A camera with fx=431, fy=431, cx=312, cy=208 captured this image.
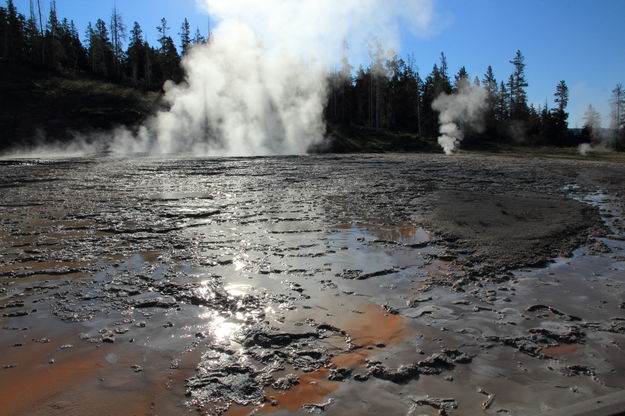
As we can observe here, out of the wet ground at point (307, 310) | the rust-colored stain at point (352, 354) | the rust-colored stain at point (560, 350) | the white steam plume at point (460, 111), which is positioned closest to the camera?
the rust-colored stain at point (352, 354)

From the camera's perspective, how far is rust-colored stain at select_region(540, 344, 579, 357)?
3443 millimetres

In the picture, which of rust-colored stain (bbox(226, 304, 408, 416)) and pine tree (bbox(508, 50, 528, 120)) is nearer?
rust-colored stain (bbox(226, 304, 408, 416))

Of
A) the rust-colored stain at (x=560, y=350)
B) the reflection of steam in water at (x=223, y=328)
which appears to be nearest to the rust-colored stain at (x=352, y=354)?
the reflection of steam in water at (x=223, y=328)

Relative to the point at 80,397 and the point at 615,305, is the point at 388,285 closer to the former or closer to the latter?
the point at 615,305

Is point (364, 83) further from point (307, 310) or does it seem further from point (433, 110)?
point (307, 310)

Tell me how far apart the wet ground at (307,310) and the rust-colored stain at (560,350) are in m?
0.02

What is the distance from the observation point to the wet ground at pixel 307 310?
293cm

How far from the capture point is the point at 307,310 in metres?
4.23

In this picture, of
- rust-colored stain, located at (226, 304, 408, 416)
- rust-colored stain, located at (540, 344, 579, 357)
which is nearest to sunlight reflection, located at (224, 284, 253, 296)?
rust-colored stain, located at (226, 304, 408, 416)

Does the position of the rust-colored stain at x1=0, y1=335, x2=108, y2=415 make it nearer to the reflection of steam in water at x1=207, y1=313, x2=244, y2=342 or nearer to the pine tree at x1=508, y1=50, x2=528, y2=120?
the reflection of steam in water at x1=207, y1=313, x2=244, y2=342

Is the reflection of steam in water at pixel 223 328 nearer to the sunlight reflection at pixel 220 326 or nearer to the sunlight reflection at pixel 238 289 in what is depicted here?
the sunlight reflection at pixel 220 326

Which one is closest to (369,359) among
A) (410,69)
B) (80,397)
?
(80,397)

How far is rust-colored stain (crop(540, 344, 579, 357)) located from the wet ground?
0.02 metres

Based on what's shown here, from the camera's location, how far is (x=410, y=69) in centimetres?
6794
